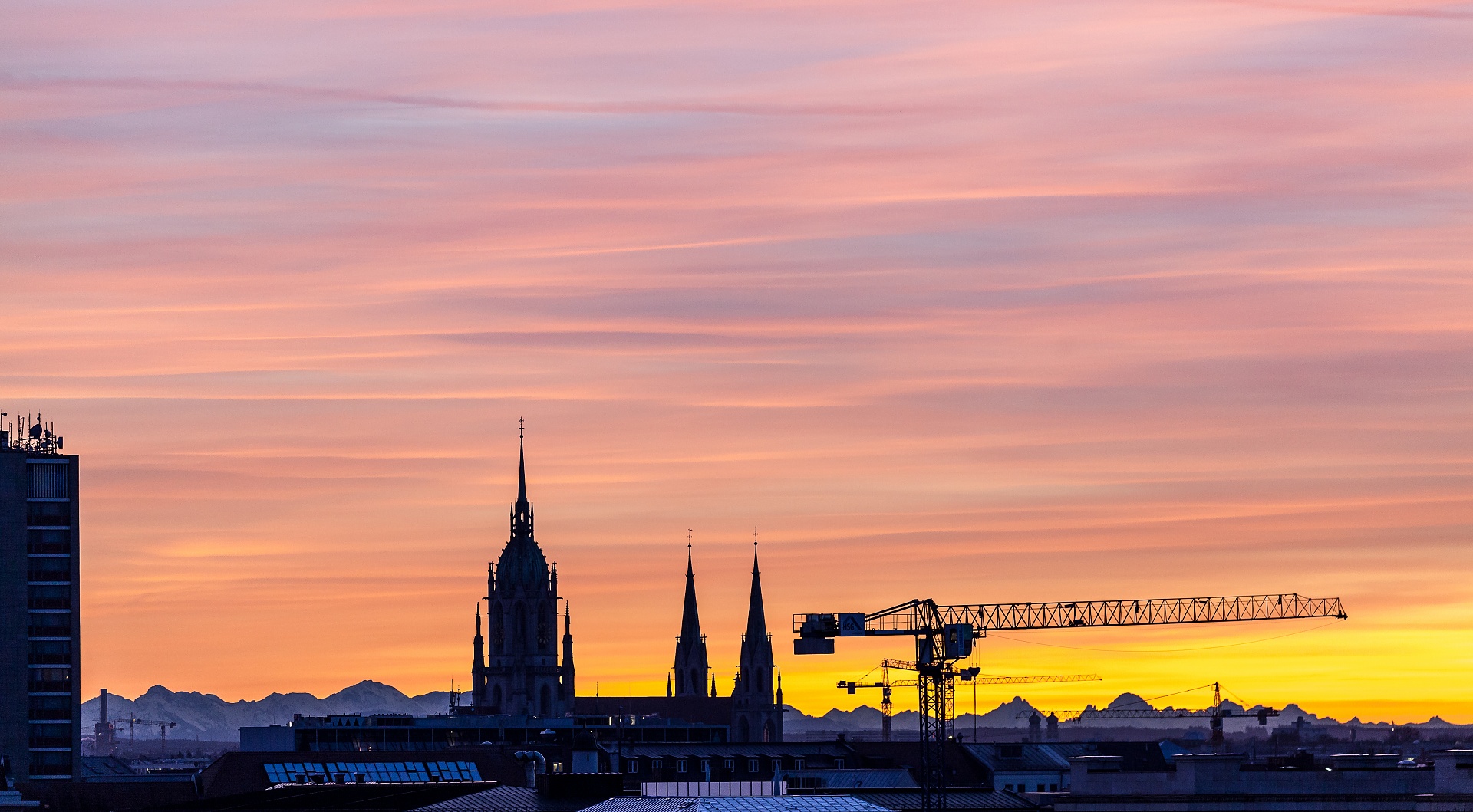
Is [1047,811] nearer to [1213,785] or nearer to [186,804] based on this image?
[1213,785]

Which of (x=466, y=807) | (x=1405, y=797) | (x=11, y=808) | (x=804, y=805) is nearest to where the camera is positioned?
(x=804, y=805)

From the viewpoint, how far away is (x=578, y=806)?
144500 mm

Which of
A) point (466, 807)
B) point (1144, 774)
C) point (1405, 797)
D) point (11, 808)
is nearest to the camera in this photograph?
point (466, 807)

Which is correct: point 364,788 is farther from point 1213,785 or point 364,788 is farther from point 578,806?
point 1213,785

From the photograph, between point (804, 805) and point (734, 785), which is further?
point (734, 785)

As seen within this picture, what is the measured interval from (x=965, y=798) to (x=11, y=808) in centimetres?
6513

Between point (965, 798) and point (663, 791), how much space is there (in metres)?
56.9

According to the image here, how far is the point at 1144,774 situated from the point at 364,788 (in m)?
48.9

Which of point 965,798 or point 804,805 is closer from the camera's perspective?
point 804,805

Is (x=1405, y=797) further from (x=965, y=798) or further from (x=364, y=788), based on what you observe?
(x=364, y=788)

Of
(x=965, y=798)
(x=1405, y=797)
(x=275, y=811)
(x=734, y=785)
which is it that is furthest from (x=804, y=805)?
(x=965, y=798)

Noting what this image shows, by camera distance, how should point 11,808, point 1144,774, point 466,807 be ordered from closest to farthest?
point 466,807, point 1144,774, point 11,808

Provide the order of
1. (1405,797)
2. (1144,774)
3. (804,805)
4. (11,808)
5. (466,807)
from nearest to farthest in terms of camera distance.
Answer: (804,805) < (466,807) < (1405,797) < (1144,774) < (11,808)

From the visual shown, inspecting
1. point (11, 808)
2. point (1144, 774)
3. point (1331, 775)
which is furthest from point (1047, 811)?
point (11, 808)
